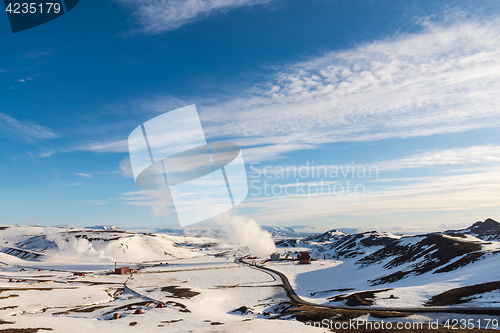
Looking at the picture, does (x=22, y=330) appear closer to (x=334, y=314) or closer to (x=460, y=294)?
(x=334, y=314)

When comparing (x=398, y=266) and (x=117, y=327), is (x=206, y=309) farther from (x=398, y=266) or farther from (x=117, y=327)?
(x=398, y=266)

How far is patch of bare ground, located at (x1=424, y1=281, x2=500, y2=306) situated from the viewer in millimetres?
40031

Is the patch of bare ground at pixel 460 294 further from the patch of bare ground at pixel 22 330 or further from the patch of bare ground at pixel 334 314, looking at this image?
the patch of bare ground at pixel 22 330

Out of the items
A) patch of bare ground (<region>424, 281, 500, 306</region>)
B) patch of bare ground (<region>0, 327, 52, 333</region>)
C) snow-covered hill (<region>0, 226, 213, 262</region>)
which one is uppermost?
patch of bare ground (<region>0, 327, 52, 333</region>)

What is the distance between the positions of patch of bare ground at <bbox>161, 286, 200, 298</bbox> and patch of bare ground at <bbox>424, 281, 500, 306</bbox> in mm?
50186

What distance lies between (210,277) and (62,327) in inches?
2565

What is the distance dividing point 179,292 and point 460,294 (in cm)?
5945

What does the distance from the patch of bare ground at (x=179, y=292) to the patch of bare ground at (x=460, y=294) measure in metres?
50.2

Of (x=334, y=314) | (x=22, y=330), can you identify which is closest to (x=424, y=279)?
(x=334, y=314)

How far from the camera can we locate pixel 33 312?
48.7 m

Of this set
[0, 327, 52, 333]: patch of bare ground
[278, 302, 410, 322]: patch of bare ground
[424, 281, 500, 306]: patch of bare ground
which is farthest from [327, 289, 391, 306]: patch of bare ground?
[0, 327, 52, 333]: patch of bare ground

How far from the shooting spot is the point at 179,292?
230 feet

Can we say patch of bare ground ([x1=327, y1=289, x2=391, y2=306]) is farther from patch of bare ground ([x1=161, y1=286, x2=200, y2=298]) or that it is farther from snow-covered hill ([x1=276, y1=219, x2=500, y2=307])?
patch of bare ground ([x1=161, y1=286, x2=200, y2=298])

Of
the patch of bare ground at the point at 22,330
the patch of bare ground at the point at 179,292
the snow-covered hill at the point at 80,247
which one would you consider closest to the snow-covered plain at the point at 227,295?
the patch of bare ground at the point at 179,292
